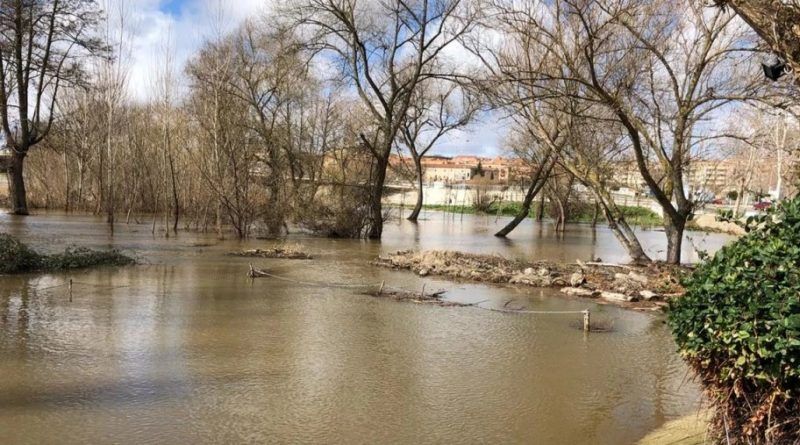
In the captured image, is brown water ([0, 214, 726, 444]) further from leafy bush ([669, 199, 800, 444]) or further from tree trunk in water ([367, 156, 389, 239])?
tree trunk in water ([367, 156, 389, 239])

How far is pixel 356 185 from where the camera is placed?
1100 inches

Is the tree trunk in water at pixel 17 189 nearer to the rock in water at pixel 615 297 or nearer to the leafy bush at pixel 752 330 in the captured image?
the rock in water at pixel 615 297

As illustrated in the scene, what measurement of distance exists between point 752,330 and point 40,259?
580 inches

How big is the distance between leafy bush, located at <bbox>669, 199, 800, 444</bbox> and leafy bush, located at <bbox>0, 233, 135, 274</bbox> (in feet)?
45.0

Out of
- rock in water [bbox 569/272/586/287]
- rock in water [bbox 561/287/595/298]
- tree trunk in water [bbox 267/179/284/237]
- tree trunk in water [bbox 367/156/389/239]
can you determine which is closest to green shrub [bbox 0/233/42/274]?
rock in water [bbox 561/287/595/298]

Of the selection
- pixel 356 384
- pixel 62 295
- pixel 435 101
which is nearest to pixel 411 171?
pixel 435 101

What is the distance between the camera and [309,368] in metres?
7.37

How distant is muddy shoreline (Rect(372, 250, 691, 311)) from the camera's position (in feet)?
43.5

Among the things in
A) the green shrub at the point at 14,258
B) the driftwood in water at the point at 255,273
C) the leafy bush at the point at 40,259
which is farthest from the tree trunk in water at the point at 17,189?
the driftwood in water at the point at 255,273

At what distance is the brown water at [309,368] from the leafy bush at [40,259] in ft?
2.12

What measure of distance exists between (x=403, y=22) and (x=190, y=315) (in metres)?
20.2

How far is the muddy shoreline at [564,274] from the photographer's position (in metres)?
13.2

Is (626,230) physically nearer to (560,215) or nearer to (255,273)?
(255,273)

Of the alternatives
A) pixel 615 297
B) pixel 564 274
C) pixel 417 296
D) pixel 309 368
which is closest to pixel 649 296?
pixel 615 297
